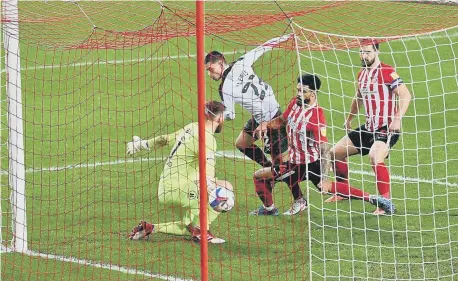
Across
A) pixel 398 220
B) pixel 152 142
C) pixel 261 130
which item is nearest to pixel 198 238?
pixel 152 142

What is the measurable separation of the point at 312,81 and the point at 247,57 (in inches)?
35.8

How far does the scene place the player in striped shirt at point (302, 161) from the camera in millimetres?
12539

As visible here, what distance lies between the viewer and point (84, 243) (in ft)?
39.2

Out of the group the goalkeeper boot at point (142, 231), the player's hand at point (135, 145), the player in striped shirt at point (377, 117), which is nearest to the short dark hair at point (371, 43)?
the player in striped shirt at point (377, 117)

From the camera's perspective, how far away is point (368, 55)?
42.3 feet

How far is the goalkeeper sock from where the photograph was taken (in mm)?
13353

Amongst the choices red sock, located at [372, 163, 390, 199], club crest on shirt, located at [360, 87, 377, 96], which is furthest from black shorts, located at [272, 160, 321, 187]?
club crest on shirt, located at [360, 87, 377, 96]

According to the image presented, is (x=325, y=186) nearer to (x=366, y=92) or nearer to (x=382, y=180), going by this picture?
(x=382, y=180)

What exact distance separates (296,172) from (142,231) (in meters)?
1.82

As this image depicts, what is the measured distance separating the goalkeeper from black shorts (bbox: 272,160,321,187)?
3.38 feet

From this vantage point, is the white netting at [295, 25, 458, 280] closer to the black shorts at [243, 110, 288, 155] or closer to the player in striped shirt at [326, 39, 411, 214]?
the player in striped shirt at [326, 39, 411, 214]

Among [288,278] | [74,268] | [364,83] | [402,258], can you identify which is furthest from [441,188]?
[74,268]

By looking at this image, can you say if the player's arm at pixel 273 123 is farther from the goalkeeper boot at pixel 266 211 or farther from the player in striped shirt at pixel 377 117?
the goalkeeper boot at pixel 266 211

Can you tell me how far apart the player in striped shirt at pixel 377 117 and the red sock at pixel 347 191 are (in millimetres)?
106
